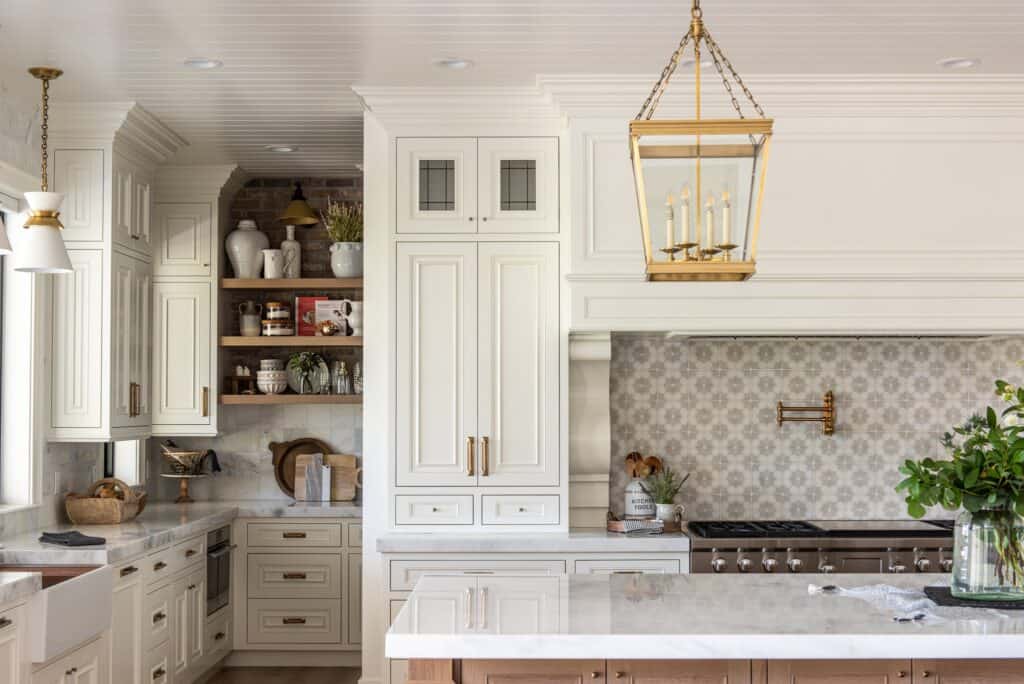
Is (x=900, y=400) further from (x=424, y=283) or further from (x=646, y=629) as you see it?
(x=646, y=629)

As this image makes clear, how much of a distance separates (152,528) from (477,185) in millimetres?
2158

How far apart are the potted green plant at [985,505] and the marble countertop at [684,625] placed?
10 centimetres

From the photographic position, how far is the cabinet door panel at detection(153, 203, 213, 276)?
662cm

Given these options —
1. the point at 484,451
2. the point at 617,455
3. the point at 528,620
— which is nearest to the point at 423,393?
the point at 484,451

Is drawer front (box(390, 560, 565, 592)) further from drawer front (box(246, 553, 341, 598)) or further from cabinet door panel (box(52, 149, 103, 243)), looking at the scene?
cabinet door panel (box(52, 149, 103, 243))

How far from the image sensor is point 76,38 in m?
4.44

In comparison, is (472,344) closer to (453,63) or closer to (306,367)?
(453,63)

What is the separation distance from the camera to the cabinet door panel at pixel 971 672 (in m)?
3.07

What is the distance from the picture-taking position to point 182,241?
6641 mm

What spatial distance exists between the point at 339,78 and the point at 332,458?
2.58 metres

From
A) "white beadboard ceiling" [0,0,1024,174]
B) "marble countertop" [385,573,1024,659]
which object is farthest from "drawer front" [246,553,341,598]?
"marble countertop" [385,573,1024,659]

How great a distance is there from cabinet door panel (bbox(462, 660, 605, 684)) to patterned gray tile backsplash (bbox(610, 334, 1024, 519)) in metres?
2.65

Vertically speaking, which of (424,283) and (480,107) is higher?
(480,107)

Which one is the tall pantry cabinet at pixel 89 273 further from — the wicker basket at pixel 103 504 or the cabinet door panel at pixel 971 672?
the cabinet door panel at pixel 971 672
